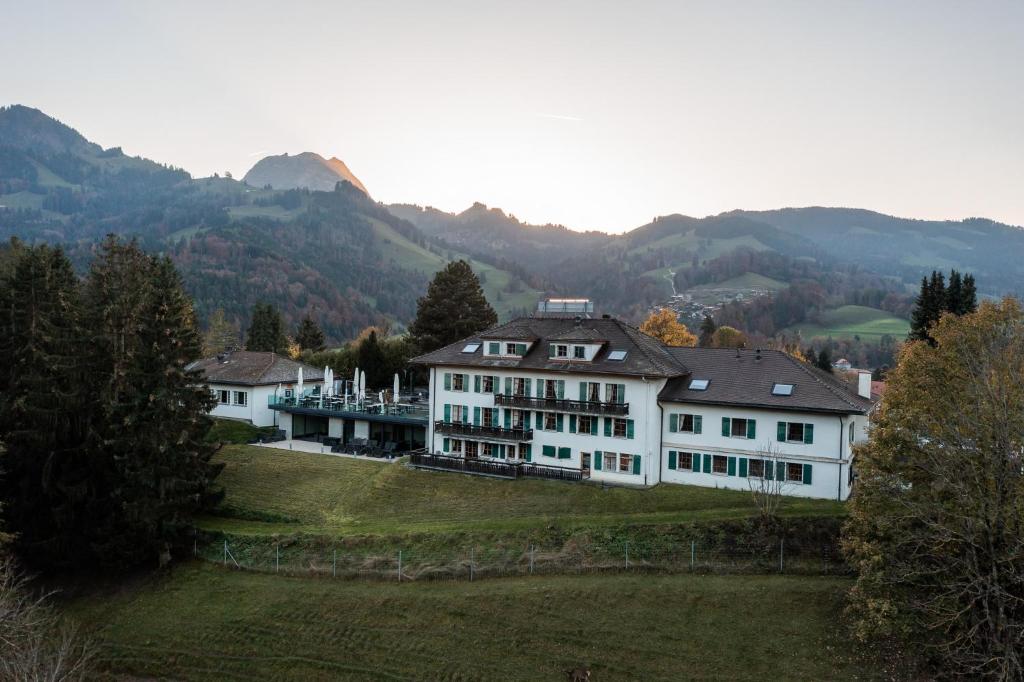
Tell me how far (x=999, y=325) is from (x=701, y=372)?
65.9 ft

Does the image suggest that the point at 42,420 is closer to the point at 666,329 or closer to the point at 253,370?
the point at 253,370

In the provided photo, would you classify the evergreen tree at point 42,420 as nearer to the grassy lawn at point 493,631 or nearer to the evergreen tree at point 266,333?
the grassy lawn at point 493,631

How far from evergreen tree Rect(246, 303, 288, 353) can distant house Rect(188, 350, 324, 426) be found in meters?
33.1

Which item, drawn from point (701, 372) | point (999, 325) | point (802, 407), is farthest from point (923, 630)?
point (701, 372)

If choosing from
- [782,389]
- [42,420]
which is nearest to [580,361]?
[782,389]

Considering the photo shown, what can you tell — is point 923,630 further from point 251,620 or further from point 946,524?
point 251,620

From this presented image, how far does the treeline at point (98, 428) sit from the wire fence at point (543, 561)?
5920 mm

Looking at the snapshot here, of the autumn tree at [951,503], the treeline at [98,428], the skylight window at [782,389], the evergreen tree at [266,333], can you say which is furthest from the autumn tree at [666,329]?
the evergreen tree at [266,333]

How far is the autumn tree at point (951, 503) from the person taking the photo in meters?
21.8

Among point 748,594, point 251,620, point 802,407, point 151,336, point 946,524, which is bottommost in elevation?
point 251,620

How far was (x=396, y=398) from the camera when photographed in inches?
2082

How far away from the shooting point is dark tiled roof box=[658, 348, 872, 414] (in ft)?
125

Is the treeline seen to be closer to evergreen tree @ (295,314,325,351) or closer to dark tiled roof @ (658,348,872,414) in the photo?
dark tiled roof @ (658,348,872,414)

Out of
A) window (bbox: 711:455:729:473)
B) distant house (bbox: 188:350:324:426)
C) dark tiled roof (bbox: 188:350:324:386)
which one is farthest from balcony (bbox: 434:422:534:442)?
dark tiled roof (bbox: 188:350:324:386)
